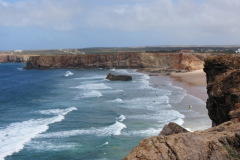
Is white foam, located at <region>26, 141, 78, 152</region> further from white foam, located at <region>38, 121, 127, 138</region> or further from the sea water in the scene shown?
white foam, located at <region>38, 121, 127, 138</region>

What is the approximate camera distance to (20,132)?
1041 inches

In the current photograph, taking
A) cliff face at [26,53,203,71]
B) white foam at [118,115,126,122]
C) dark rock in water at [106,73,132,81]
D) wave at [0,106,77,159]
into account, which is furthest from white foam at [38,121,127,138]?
cliff face at [26,53,203,71]

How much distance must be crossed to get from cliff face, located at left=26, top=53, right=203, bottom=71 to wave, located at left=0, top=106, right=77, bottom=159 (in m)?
69.3

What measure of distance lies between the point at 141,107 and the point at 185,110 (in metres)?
5.40

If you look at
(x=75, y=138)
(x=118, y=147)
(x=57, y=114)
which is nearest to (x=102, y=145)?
(x=118, y=147)

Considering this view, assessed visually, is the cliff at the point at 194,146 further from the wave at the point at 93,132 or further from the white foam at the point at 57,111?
Answer: the white foam at the point at 57,111

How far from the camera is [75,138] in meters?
24.2

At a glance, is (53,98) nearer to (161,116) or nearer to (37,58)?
(161,116)

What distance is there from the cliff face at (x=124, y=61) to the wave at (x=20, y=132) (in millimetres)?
69305

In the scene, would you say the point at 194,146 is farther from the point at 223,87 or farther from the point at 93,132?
the point at 93,132

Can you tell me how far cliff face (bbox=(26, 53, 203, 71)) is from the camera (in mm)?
96438

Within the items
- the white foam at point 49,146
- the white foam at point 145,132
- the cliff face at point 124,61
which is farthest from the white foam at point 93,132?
the cliff face at point 124,61

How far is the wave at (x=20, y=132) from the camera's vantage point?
73.4 feet

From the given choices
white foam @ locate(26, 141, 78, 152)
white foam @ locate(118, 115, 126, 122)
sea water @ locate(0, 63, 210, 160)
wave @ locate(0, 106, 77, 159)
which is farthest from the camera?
white foam @ locate(118, 115, 126, 122)
